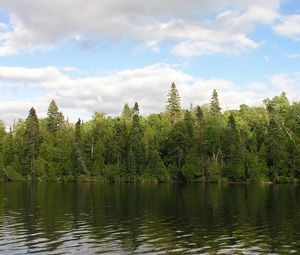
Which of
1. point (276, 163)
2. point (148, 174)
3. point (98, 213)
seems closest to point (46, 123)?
point (148, 174)

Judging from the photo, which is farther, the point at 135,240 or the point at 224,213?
the point at 224,213

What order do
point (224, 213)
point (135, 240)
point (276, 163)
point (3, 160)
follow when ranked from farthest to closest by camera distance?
point (3, 160) → point (276, 163) → point (224, 213) → point (135, 240)

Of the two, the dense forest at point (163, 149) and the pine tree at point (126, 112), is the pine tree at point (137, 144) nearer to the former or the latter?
the dense forest at point (163, 149)

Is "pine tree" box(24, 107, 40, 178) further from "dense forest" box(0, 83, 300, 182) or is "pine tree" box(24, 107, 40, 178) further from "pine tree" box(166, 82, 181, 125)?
"pine tree" box(166, 82, 181, 125)

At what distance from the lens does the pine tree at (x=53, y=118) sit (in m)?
182

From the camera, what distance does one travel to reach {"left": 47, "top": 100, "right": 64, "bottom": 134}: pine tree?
595 feet

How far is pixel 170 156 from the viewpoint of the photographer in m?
158

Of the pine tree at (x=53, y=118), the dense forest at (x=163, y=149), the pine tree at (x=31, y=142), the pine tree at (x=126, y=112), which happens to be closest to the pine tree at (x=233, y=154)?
the dense forest at (x=163, y=149)

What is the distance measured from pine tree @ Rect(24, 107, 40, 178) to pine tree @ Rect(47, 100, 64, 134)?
39.1ft

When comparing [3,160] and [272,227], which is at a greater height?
[3,160]

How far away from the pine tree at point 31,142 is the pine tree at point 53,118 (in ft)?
39.1

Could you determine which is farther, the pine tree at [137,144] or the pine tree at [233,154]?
the pine tree at [137,144]

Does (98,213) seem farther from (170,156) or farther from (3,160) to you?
(3,160)

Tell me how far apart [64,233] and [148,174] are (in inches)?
4372
